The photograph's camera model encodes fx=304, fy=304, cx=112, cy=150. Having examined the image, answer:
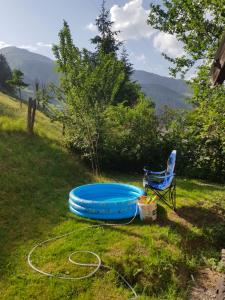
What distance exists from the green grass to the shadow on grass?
0.07ft

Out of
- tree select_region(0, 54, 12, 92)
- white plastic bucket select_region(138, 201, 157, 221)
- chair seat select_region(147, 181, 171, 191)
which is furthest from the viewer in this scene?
tree select_region(0, 54, 12, 92)

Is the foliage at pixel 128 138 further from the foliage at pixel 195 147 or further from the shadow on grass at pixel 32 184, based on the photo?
the shadow on grass at pixel 32 184

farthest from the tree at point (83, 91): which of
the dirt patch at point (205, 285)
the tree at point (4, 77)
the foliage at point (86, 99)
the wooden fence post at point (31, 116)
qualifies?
the tree at point (4, 77)

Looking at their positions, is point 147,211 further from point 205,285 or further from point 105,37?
point 105,37

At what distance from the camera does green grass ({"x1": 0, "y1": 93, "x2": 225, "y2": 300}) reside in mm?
4465

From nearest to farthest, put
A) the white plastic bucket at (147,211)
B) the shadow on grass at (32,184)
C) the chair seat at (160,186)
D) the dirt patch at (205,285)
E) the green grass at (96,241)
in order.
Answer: the green grass at (96,241), the dirt patch at (205,285), the shadow on grass at (32,184), the white plastic bucket at (147,211), the chair seat at (160,186)

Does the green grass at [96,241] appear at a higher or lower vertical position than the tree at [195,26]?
lower

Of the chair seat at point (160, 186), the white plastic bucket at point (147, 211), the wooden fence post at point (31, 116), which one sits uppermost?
the wooden fence post at point (31, 116)

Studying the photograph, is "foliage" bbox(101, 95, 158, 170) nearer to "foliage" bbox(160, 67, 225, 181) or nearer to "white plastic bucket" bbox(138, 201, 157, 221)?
"foliage" bbox(160, 67, 225, 181)

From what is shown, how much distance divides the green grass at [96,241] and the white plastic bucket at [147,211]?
6.9 inches

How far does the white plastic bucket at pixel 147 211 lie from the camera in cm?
666

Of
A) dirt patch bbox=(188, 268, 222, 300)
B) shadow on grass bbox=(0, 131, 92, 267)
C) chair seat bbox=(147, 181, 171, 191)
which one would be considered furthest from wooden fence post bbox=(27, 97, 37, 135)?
dirt patch bbox=(188, 268, 222, 300)

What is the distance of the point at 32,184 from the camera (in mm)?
8758

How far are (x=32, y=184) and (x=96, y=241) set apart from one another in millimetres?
3689
